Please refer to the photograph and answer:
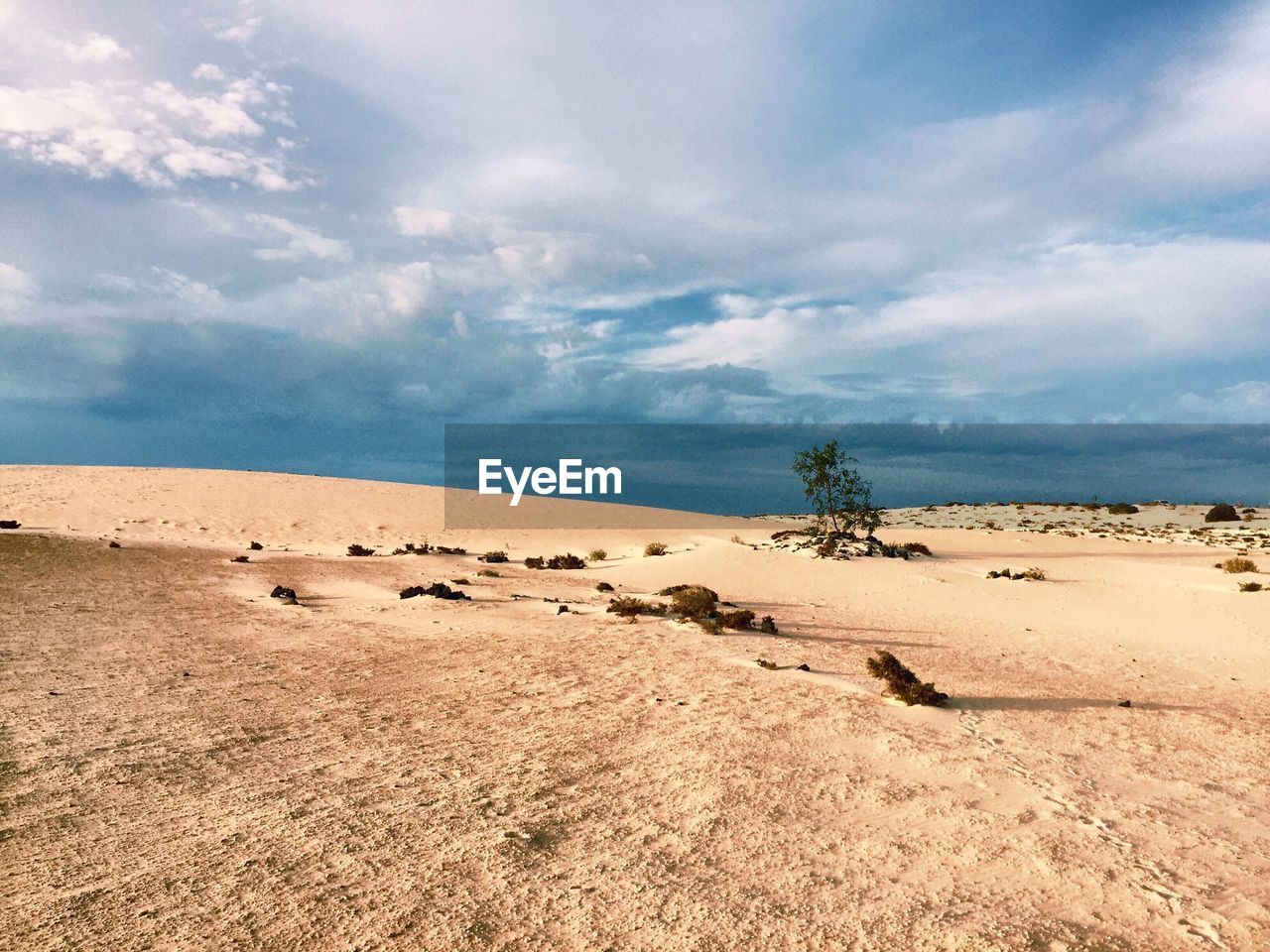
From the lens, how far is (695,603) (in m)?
15.0

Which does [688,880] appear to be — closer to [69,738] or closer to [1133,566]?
A: [69,738]

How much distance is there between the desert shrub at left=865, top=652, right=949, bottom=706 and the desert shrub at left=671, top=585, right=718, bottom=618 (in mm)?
4891

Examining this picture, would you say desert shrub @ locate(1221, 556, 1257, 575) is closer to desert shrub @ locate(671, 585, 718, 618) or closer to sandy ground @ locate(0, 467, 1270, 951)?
sandy ground @ locate(0, 467, 1270, 951)

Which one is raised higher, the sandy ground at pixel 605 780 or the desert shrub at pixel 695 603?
the desert shrub at pixel 695 603

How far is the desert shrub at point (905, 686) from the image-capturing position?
905 cm

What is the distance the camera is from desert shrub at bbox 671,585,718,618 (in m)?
14.6

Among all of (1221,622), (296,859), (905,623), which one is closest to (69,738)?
(296,859)

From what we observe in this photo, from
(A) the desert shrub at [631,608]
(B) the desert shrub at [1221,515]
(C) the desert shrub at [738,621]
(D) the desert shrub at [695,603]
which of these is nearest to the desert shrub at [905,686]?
(C) the desert shrub at [738,621]

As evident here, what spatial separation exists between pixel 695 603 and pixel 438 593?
5448 millimetres

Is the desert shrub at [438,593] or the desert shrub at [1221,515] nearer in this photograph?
the desert shrub at [438,593]

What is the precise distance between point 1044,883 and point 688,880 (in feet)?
7.79

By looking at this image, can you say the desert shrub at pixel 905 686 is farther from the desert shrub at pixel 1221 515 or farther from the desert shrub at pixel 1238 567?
the desert shrub at pixel 1221 515

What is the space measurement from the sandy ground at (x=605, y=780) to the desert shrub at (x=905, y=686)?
210mm

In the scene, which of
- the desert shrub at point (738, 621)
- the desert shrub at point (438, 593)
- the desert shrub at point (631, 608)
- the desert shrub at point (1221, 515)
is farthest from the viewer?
the desert shrub at point (1221, 515)
